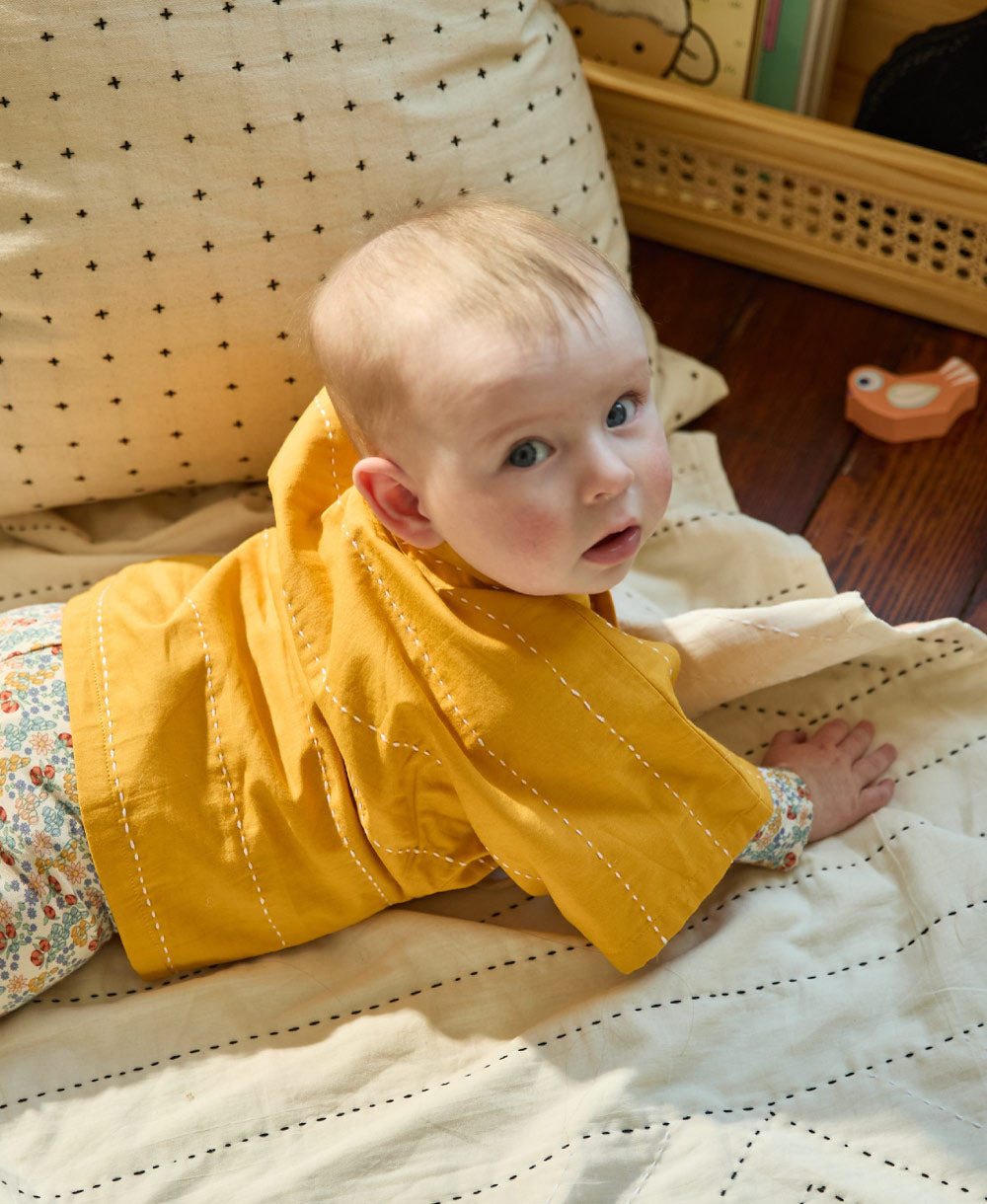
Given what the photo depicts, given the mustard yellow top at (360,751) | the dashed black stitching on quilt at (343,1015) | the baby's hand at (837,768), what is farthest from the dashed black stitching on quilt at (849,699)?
the dashed black stitching on quilt at (343,1015)

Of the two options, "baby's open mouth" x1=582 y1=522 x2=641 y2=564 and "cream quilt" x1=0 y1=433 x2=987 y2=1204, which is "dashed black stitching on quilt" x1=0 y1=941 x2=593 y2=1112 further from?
"baby's open mouth" x1=582 y1=522 x2=641 y2=564

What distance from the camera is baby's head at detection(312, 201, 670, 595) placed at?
2.22 ft

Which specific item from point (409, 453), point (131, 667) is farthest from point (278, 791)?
point (409, 453)

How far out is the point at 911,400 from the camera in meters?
1.10

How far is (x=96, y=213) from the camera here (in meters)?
0.86

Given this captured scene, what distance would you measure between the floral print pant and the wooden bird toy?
Result: 0.74 meters

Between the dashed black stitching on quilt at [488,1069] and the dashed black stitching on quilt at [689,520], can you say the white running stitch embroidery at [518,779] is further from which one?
the dashed black stitching on quilt at [689,520]

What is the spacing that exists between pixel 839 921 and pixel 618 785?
20 cm

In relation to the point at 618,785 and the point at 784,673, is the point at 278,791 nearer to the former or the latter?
the point at 618,785

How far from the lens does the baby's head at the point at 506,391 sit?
26.6 inches

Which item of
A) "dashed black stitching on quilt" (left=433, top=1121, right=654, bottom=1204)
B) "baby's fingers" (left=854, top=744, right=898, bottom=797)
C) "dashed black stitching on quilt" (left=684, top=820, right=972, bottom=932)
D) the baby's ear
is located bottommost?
"dashed black stitching on quilt" (left=433, top=1121, right=654, bottom=1204)

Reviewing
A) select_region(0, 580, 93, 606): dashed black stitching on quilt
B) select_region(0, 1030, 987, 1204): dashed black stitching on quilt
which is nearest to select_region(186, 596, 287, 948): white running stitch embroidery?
select_region(0, 1030, 987, 1204): dashed black stitching on quilt

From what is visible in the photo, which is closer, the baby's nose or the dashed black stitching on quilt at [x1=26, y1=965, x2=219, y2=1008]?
the baby's nose

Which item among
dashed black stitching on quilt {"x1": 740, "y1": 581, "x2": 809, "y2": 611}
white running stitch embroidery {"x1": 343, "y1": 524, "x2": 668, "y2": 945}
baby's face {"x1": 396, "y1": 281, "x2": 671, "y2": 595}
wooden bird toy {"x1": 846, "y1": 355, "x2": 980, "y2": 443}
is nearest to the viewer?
baby's face {"x1": 396, "y1": 281, "x2": 671, "y2": 595}
